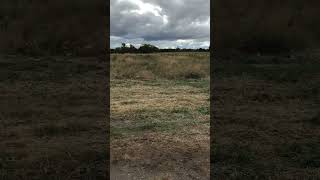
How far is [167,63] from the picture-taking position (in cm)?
2427

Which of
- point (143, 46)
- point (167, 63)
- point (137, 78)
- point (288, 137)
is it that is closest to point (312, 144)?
point (288, 137)

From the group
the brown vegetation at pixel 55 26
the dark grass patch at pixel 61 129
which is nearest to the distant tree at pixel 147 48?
the brown vegetation at pixel 55 26

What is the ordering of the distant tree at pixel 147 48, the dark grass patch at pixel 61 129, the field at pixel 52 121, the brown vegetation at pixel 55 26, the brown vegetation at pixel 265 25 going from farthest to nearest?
the distant tree at pixel 147 48 → the brown vegetation at pixel 55 26 → the brown vegetation at pixel 265 25 → the dark grass patch at pixel 61 129 → the field at pixel 52 121

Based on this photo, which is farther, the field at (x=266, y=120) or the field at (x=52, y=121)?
the field at (x=266, y=120)

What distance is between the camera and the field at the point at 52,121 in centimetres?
771

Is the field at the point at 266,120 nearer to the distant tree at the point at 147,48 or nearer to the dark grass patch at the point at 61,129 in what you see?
the dark grass patch at the point at 61,129

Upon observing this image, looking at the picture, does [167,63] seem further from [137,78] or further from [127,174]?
[127,174]

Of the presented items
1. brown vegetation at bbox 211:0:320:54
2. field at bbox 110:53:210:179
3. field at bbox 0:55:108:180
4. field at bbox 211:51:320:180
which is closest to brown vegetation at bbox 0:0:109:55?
field at bbox 0:55:108:180

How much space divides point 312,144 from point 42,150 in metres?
5.10

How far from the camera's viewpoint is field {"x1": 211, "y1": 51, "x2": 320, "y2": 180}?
7.82 meters

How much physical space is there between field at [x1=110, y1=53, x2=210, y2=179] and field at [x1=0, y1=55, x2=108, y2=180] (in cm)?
42

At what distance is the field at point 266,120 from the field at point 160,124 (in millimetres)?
395

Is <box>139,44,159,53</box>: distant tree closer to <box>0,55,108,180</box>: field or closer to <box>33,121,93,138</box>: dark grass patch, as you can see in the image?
<box>0,55,108,180</box>: field

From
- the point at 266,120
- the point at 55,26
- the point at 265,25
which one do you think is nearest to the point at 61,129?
the point at 266,120
